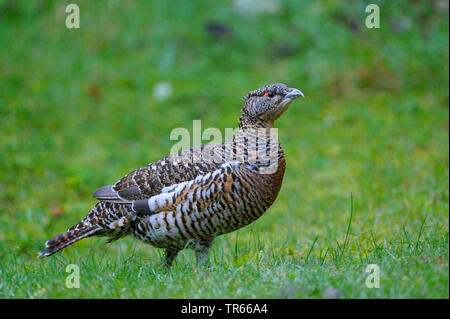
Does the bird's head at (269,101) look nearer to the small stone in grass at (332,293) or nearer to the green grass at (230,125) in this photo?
the green grass at (230,125)

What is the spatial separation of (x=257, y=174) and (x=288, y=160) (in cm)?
398

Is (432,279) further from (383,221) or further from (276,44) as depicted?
(276,44)

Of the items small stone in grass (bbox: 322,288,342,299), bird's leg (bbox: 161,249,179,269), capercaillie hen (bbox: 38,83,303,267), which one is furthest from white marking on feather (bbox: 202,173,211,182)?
small stone in grass (bbox: 322,288,342,299)

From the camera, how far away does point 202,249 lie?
4527mm

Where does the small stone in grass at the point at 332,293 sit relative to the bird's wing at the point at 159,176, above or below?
below

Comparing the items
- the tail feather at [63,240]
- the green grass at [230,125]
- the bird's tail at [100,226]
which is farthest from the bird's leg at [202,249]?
the tail feather at [63,240]

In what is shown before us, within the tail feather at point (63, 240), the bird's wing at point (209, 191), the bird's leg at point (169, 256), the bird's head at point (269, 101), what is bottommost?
the bird's leg at point (169, 256)

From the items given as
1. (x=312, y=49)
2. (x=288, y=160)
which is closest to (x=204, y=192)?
(x=288, y=160)

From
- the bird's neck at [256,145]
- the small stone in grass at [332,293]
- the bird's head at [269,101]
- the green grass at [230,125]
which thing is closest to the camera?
the small stone in grass at [332,293]

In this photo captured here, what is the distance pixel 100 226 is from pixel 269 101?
1875mm

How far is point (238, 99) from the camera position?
962 cm

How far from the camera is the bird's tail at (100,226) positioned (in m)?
4.71

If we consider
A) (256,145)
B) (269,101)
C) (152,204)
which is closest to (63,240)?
(152,204)

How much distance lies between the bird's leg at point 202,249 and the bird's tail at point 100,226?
0.66m
